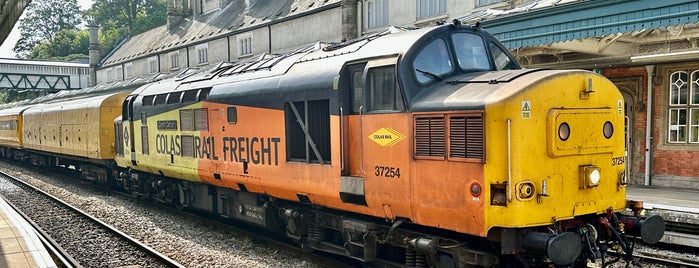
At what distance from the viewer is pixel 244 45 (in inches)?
1438

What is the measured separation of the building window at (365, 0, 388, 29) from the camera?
2600cm

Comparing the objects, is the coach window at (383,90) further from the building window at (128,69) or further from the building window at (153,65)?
the building window at (128,69)

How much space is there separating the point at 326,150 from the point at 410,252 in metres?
1.95

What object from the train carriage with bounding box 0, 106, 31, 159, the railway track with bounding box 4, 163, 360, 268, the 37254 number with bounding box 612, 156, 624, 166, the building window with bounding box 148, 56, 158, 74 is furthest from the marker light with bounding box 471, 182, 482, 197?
the building window with bounding box 148, 56, 158, 74

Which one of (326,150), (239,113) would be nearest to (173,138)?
(239,113)

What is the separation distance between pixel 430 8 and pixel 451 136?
18514 millimetres

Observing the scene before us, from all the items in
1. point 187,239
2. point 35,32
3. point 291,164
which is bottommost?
point 187,239

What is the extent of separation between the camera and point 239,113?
10.1 meters

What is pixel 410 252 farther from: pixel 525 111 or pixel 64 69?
pixel 64 69

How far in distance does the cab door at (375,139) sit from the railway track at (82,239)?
3784 millimetres

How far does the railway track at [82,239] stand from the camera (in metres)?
9.94

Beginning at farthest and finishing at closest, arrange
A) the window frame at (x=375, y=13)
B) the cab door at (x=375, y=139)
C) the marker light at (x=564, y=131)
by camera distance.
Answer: the window frame at (x=375, y=13) < the cab door at (x=375, y=139) < the marker light at (x=564, y=131)

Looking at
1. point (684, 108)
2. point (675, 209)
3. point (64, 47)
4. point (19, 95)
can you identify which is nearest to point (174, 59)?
point (684, 108)

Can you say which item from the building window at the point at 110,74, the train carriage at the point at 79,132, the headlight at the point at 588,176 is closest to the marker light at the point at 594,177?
the headlight at the point at 588,176
